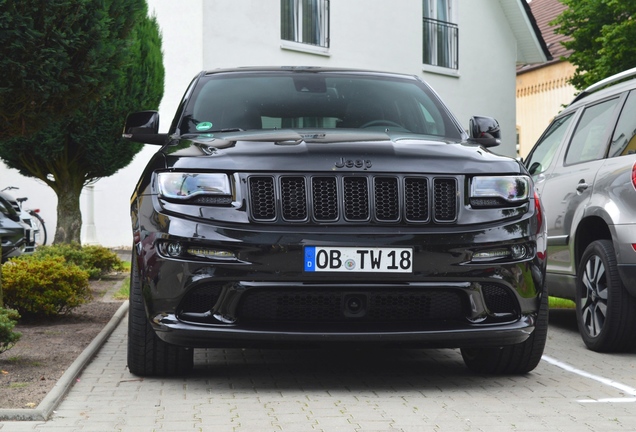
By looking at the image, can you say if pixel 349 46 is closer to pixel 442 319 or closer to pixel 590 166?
pixel 590 166

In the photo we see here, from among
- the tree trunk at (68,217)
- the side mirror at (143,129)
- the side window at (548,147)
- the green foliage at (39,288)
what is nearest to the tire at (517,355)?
the side mirror at (143,129)

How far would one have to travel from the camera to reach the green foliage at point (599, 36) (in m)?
21.2

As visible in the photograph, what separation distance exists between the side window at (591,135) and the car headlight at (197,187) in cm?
335

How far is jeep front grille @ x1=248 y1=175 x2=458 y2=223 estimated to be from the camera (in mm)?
5363

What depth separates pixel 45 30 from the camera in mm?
7145

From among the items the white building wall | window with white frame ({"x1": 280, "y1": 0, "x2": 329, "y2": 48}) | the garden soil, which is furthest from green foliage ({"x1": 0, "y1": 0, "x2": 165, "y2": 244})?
window with white frame ({"x1": 280, "y1": 0, "x2": 329, "y2": 48})

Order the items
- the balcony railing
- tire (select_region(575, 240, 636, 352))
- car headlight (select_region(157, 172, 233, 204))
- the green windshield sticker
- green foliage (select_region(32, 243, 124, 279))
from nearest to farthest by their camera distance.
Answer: car headlight (select_region(157, 172, 233, 204)) → the green windshield sticker → tire (select_region(575, 240, 636, 352)) → green foliage (select_region(32, 243, 124, 279)) → the balcony railing

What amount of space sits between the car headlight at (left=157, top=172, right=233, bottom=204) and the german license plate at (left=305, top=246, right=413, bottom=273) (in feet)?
1.69

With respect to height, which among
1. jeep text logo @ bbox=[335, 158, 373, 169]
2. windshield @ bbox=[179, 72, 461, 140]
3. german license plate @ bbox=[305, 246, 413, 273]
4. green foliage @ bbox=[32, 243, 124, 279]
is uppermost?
windshield @ bbox=[179, 72, 461, 140]

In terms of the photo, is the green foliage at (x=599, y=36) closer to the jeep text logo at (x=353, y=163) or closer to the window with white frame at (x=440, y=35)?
the window with white frame at (x=440, y=35)

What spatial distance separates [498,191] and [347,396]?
51.5 inches

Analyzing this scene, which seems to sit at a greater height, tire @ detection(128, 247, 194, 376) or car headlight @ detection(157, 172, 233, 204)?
car headlight @ detection(157, 172, 233, 204)

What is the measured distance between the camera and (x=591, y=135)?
8.02 m

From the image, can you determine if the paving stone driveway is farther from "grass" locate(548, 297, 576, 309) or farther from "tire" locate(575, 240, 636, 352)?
"grass" locate(548, 297, 576, 309)
